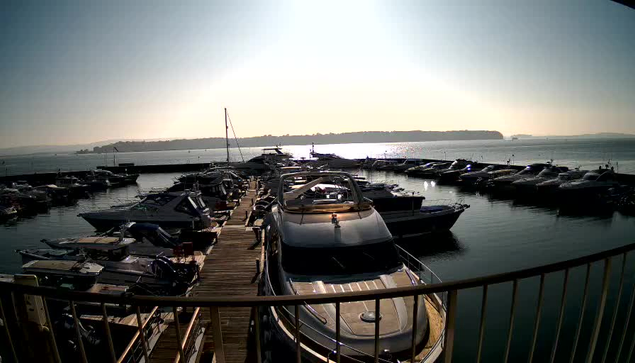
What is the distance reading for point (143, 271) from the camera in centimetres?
1394

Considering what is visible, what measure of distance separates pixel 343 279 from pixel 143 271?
10.5 m

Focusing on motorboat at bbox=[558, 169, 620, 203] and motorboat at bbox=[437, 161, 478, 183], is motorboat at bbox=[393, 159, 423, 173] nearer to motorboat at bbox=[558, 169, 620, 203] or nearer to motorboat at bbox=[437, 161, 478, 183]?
motorboat at bbox=[437, 161, 478, 183]

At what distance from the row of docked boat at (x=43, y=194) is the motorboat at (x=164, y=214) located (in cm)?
2118

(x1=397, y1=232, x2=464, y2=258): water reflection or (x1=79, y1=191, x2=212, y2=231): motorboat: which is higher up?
(x1=79, y1=191, x2=212, y2=231): motorboat

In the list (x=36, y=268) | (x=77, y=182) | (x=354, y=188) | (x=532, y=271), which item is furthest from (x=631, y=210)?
(x=77, y=182)

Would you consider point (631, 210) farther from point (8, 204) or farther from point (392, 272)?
point (8, 204)

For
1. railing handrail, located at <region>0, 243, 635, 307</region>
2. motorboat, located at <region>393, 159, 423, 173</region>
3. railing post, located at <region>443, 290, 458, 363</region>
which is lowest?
motorboat, located at <region>393, 159, 423, 173</region>

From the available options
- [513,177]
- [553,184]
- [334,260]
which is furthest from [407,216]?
[513,177]

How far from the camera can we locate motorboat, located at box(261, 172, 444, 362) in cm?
607

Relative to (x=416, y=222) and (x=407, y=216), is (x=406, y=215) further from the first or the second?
(x=416, y=222)

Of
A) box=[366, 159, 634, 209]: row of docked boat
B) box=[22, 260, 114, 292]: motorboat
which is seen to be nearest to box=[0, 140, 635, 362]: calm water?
box=[366, 159, 634, 209]: row of docked boat

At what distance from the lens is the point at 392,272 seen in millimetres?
8305

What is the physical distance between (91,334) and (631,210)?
4447 centimetres

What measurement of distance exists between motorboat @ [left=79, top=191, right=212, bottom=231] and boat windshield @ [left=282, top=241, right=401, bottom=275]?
1656cm
